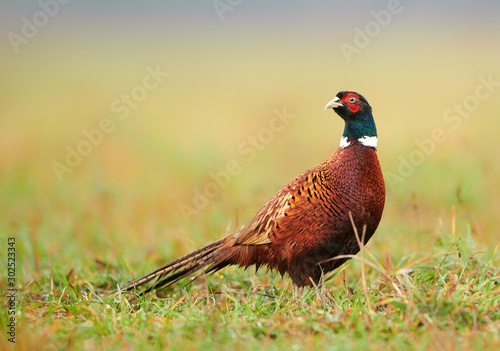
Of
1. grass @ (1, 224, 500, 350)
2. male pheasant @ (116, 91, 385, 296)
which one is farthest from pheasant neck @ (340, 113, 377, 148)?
grass @ (1, 224, 500, 350)

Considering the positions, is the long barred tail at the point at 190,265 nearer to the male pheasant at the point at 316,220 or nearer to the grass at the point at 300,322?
the male pheasant at the point at 316,220

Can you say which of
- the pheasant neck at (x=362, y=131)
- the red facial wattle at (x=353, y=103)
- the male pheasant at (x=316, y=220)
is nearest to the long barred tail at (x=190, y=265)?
the male pheasant at (x=316, y=220)

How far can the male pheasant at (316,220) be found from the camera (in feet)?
14.8

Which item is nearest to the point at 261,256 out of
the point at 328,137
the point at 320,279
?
the point at 320,279

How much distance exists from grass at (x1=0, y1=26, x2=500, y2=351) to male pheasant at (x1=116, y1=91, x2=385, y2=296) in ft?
0.62

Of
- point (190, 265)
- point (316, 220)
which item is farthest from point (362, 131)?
point (190, 265)

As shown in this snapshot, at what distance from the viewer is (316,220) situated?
4.54 meters

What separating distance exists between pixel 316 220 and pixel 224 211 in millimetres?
3600

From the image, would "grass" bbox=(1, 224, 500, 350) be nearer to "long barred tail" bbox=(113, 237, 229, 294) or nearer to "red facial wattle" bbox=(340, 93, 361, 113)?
"long barred tail" bbox=(113, 237, 229, 294)

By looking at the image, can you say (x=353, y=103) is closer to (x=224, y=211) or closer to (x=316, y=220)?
(x=316, y=220)

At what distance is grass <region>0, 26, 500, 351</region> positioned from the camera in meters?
3.64

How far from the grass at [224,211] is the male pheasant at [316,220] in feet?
0.62

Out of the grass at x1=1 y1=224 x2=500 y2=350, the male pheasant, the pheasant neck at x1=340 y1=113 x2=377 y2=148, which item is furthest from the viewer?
the pheasant neck at x1=340 y1=113 x2=377 y2=148

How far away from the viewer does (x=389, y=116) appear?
1377cm
